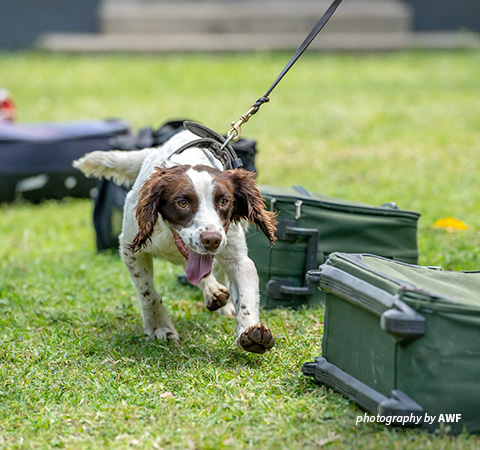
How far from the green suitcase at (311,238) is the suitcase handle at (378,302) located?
3.44 feet

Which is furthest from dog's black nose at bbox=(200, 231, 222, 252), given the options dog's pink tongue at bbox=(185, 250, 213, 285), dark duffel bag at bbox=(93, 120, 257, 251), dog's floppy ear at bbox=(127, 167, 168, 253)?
dark duffel bag at bbox=(93, 120, 257, 251)

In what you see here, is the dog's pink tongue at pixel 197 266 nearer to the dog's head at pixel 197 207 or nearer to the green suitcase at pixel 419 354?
the dog's head at pixel 197 207

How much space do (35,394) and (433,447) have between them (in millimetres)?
1648

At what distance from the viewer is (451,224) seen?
6152mm

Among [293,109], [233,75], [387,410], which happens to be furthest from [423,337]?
[233,75]

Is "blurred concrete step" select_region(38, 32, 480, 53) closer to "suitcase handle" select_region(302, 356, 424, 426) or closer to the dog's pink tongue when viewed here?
the dog's pink tongue

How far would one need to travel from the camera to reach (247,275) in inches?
149

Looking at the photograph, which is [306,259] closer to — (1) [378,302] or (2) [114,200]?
(1) [378,302]

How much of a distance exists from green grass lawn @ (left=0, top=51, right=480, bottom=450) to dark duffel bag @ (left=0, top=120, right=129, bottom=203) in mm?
177

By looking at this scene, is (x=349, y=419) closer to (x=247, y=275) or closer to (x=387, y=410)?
(x=387, y=410)

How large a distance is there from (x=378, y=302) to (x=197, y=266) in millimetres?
972

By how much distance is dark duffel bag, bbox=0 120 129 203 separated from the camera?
734 cm

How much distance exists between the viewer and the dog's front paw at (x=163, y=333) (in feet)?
13.0

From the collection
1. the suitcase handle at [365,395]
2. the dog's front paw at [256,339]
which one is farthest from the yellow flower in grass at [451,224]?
the suitcase handle at [365,395]
